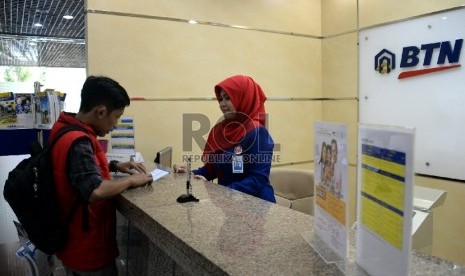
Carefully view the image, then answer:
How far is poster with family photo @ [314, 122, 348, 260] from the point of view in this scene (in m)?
0.82

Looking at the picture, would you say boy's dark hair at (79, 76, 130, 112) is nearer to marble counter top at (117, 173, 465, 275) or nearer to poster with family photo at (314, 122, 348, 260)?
marble counter top at (117, 173, 465, 275)

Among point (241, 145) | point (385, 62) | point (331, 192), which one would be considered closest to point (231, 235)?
point (331, 192)

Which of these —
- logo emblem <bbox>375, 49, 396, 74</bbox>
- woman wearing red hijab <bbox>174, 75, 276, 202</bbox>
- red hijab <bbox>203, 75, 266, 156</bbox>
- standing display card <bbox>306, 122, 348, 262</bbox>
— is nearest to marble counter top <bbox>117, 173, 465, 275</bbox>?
standing display card <bbox>306, 122, 348, 262</bbox>

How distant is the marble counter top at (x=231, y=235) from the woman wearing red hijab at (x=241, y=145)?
0.36 metres

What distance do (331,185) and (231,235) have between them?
0.35m

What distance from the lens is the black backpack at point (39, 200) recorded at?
1422 mm

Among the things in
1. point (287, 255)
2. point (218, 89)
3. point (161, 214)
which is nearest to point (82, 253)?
point (161, 214)

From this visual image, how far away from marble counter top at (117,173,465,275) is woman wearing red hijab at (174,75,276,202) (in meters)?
0.36

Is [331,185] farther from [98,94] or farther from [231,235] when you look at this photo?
[98,94]

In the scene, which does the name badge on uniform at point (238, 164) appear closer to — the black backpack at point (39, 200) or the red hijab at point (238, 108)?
the red hijab at point (238, 108)

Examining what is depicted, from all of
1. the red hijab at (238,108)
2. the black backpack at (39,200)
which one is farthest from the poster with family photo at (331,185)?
the red hijab at (238,108)

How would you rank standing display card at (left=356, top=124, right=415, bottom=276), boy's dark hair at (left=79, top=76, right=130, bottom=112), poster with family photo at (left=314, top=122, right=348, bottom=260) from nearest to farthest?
1. standing display card at (left=356, top=124, right=415, bottom=276)
2. poster with family photo at (left=314, top=122, right=348, bottom=260)
3. boy's dark hair at (left=79, top=76, right=130, bottom=112)

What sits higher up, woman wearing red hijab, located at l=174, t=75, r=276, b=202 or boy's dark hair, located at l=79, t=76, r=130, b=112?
boy's dark hair, located at l=79, t=76, r=130, b=112

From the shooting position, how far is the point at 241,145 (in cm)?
211
